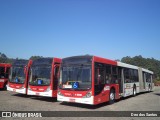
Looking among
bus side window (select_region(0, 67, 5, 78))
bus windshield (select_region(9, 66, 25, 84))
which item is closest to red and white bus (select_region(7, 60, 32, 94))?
bus windshield (select_region(9, 66, 25, 84))

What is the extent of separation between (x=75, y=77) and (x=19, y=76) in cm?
623

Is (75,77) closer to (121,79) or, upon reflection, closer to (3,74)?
(121,79)

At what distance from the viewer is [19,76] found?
16.6 m

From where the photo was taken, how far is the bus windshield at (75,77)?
11.9m

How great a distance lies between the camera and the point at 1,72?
69.5ft

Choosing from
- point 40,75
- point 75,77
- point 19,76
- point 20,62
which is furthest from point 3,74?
point 75,77

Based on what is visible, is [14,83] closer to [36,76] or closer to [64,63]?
[36,76]

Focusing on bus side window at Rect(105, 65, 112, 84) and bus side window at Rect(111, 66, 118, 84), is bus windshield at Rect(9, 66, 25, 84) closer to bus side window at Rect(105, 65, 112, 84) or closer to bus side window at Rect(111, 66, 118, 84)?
bus side window at Rect(105, 65, 112, 84)

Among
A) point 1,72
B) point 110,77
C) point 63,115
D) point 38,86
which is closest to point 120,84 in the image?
point 110,77

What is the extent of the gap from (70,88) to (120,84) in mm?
5338

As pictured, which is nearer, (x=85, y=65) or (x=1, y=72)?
(x=85, y=65)

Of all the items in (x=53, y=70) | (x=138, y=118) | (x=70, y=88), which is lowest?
(x=138, y=118)

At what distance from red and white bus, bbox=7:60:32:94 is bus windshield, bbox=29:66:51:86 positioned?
87 cm

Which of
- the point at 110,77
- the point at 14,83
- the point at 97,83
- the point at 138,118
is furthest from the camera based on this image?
the point at 14,83
